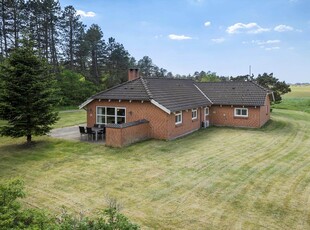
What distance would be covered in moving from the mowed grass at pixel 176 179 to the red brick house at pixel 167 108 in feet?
3.89

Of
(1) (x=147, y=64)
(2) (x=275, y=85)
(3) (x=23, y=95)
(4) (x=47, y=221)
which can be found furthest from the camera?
(1) (x=147, y=64)

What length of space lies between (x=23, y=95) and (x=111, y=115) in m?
6.19

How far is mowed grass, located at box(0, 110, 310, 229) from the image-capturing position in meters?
8.32

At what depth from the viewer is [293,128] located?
2411cm

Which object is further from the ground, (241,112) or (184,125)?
(241,112)

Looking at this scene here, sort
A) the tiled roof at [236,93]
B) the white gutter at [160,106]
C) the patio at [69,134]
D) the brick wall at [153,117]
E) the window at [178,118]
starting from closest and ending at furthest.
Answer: the white gutter at [160,106], the brick wall at [153,117], the patio at [69,134], the window at [178,118], the tiled roof at [236,93]

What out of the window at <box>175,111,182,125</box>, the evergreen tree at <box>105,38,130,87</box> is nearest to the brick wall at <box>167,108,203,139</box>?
the window at <box>175,111,182,125</box>

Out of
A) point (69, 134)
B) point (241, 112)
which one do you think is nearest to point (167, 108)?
point (69, 134)

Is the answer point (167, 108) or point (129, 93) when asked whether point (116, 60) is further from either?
point (167, 108)

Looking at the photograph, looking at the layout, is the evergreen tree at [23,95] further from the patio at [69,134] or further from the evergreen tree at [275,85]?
the evergreen tree at [275,85]

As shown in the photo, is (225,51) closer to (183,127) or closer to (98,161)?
(183,127)

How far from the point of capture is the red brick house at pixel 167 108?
18172 mm

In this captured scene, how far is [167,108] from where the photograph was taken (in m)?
17.9

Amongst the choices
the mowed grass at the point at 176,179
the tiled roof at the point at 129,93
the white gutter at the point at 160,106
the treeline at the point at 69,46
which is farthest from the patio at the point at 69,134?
the treeline at the point at 69,46
